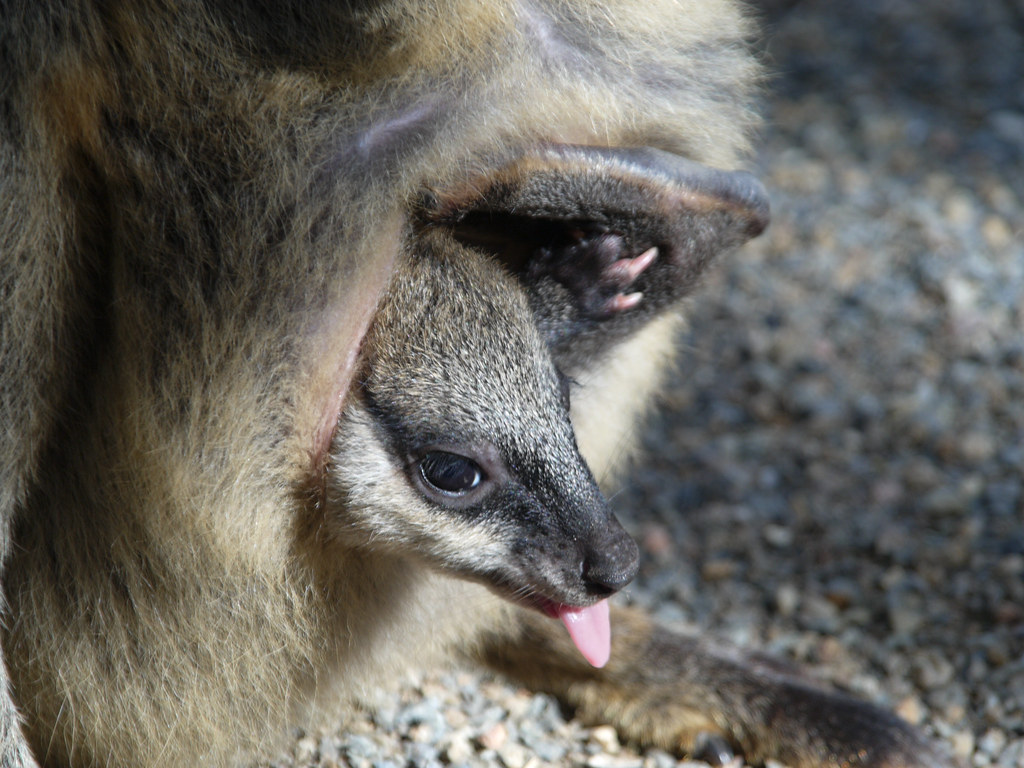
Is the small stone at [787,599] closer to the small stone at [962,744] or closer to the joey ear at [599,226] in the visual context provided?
the small stone at [962,744]

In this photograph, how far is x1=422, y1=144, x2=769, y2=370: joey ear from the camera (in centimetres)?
145

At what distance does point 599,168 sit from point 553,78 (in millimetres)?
139

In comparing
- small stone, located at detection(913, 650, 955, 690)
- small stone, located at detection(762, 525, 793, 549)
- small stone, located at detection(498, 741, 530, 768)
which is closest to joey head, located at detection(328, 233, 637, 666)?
small stone, located at detection(498, 741, 530, 768)

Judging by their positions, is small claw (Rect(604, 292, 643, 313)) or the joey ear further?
small claw (Rect(604, 292, 643, 313))

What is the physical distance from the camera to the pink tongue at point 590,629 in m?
1.67

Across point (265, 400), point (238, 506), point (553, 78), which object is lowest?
point (238, 506)

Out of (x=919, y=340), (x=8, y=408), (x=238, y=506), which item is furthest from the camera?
(x=919, y=340)

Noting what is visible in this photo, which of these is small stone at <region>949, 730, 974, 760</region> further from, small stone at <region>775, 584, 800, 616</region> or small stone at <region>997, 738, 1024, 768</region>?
small stone at <region>775, 584, 800, 616</region>

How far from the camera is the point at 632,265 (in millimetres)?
1617

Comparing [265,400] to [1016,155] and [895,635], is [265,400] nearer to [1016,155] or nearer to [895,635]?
[895,635]

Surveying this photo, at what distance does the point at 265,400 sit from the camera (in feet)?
4.80

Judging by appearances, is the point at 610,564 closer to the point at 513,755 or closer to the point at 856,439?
the point at 513,755

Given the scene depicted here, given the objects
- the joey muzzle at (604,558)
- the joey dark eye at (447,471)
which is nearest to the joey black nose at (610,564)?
the joey muzzle at (604,558)

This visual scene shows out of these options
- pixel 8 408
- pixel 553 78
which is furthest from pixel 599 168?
pixel 8 408
